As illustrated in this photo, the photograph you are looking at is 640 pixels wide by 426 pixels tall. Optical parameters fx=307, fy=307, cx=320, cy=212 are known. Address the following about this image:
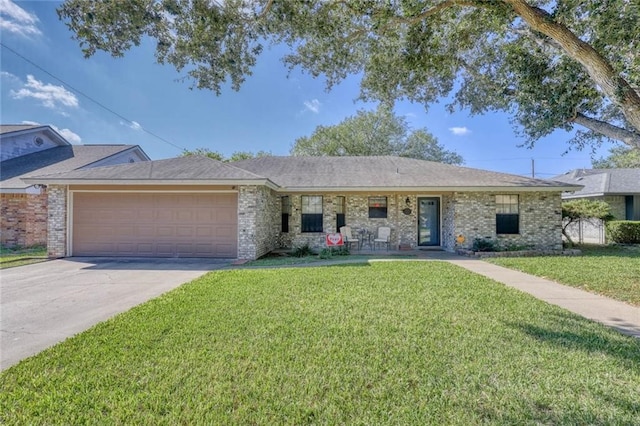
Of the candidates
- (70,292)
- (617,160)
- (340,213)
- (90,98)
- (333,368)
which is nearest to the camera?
(333,368)

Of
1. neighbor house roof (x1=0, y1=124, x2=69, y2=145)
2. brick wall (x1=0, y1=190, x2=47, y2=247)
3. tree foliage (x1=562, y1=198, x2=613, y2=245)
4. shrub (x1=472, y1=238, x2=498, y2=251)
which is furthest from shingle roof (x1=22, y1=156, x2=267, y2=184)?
tree foliage (x1=562, y1=198, x2=613, y2=245)

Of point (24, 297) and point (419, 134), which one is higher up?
point (419, 134)

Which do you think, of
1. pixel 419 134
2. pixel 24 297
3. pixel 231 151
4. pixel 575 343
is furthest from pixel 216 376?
pixel 231 151

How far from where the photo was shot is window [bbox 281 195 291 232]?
12.4 m

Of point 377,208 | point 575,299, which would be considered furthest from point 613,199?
point 575,299

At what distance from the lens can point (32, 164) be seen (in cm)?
1514

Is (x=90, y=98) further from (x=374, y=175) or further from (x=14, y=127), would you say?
(x=374, y=175)

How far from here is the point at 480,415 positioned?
2299 millimetres

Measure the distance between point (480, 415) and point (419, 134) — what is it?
2760cm

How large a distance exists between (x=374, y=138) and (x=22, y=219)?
23.1 meters

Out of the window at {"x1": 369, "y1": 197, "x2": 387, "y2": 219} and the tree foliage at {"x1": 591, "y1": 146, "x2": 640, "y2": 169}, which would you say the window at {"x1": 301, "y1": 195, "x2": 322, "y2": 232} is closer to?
the window at {"x1": 369, "y1": 197, "x2": 387, "y2": 219}

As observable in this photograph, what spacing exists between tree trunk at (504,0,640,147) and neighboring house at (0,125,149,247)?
48.2 feet

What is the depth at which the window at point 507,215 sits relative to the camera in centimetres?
1155

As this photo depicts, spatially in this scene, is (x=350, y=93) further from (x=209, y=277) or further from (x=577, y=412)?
(x=577, y=412)
